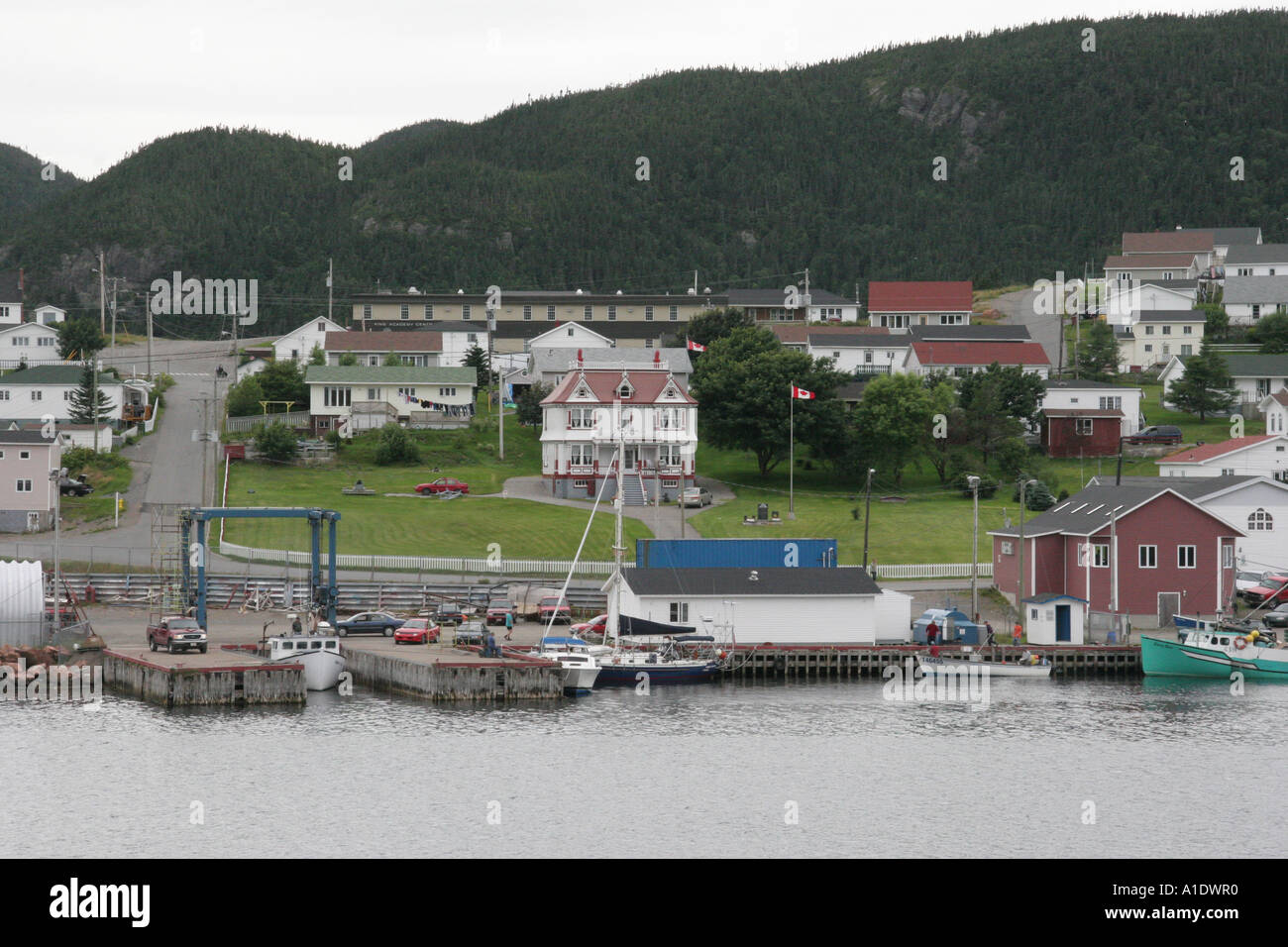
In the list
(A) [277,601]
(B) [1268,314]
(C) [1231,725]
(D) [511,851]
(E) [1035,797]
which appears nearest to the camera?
(D) [511,851]

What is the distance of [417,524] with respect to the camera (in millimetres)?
82562

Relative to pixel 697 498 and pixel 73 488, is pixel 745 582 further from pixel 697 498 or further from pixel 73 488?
pixel 73 488

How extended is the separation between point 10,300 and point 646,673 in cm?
11717

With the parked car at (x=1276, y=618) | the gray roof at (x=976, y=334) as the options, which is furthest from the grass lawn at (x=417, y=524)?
the gray roof at (x=976, y=334)

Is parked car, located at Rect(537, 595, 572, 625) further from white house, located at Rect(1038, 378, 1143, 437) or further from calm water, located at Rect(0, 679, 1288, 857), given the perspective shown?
white house, located at Rect(1038, 378, 1143, 437)

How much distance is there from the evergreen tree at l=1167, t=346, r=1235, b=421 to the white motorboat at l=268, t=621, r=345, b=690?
7274 cm

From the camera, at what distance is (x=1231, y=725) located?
54.3 metres

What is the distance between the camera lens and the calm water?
1519 inches

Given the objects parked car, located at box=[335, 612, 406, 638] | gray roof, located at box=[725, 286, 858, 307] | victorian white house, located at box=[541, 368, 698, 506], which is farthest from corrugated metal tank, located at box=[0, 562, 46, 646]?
gray roof, located at box=[725, 286, 858, 307]
